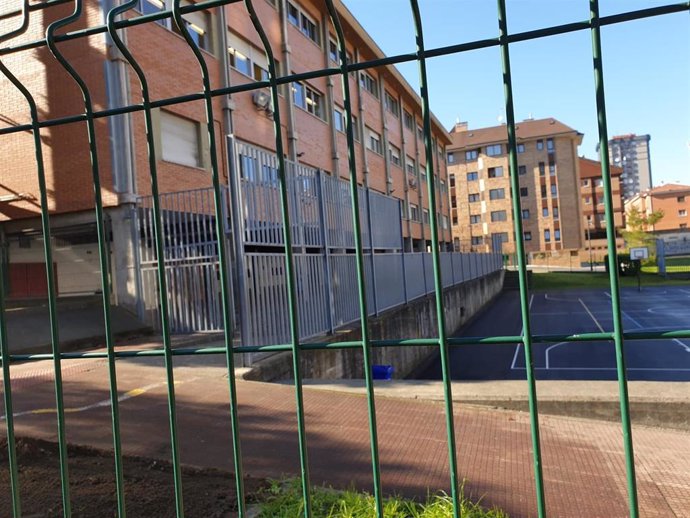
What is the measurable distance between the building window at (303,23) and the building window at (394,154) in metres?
9.47

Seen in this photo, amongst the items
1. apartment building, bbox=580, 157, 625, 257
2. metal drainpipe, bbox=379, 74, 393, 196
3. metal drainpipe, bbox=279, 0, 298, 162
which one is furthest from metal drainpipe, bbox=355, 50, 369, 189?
apartment building, bbox=580, 157, 625, 257

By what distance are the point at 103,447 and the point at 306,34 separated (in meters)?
21.3

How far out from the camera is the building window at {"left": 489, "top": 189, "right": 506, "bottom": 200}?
68000 mm

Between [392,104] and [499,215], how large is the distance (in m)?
38.7

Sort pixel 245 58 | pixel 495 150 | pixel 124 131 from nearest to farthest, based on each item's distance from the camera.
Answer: pixel 124 131, pixel 245 58, pixel 495 150

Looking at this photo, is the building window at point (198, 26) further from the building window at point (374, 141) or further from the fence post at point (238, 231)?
the building window at point (374, 141)

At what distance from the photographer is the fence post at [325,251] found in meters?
9.42

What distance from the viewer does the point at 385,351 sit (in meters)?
11.7

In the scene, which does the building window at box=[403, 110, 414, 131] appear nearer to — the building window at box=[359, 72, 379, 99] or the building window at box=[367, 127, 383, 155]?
the building window at box=[359, 72, 379, 99]

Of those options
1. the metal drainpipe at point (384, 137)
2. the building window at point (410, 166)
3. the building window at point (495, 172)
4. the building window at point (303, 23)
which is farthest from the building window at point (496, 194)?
the building window at point (303, 23)

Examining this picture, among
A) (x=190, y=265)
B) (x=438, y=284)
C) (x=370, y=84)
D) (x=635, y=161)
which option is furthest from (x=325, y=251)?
(x=635, y=161)

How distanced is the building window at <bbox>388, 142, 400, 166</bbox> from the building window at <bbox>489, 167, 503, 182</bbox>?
125 feet

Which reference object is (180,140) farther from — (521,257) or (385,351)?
(521,257)

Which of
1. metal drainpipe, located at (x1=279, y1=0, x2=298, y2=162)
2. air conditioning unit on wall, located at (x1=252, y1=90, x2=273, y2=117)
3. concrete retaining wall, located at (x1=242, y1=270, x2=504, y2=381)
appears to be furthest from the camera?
metal drainpipe, located at (x1=279, y1=0, x2=298, y2=162)
